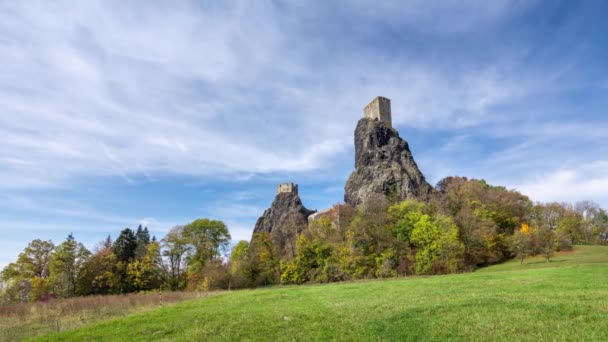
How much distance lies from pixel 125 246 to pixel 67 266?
11.5 meters

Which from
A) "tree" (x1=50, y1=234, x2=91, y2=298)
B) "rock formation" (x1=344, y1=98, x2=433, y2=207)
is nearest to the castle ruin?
"rock formation" (x1=344, y1=98, x2=433, y2=207)

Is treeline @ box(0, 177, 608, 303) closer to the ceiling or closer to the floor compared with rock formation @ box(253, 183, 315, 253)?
closer to the floor

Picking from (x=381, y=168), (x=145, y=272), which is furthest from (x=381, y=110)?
(x=145, y=272)

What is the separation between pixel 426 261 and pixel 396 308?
4261 cm

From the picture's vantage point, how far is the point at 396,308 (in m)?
13.0

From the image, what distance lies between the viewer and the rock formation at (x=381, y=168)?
290ft

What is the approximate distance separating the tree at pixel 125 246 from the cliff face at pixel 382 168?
56.5 m

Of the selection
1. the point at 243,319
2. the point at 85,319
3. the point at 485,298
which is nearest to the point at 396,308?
the point at 485,298

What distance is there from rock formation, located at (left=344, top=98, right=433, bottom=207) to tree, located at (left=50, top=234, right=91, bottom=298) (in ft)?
208

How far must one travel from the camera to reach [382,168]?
310 ft

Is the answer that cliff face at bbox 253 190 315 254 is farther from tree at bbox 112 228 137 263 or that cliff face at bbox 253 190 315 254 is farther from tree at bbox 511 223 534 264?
tree at bbox 511 223 534 264

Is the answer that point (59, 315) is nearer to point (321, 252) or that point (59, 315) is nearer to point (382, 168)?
point (321, 252)

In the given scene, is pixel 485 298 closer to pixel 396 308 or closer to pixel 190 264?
pixel 396 308

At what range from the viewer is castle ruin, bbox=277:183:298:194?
12388 cm
